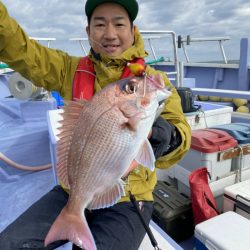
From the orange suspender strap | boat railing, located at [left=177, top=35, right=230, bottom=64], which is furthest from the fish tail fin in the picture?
boat railing, located at [left=177, top=35, right=230, bottom=64]

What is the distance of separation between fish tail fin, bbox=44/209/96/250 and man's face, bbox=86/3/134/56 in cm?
121

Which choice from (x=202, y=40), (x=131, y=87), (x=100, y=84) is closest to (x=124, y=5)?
(x=100, y=84)

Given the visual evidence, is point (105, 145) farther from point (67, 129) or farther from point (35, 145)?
point (35, 145)

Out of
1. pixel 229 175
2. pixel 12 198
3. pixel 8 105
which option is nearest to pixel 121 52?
pixel 229 175

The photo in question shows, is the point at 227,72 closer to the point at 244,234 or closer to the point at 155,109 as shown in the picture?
the point at 244,234

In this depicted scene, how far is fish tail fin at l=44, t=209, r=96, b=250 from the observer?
1.25m

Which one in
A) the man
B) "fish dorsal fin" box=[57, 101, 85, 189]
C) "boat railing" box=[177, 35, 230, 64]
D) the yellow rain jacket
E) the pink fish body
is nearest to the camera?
the pink fish body

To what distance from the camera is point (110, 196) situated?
1.26 metres

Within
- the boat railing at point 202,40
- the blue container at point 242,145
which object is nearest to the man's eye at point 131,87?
the blue container at point 242,145

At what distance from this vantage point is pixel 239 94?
488 cm

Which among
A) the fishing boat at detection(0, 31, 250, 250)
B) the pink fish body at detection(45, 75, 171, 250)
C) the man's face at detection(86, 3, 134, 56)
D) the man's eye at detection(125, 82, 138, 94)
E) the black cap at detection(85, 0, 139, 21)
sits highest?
the black cap at detection(85, 0, 139, 21)

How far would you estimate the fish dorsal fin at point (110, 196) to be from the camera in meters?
1.26

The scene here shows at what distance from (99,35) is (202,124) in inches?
103

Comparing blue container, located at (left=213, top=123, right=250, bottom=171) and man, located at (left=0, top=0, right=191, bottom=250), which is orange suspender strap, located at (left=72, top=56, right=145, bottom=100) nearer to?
man, located at (left=0, top=0, right=191, bottom=250)
